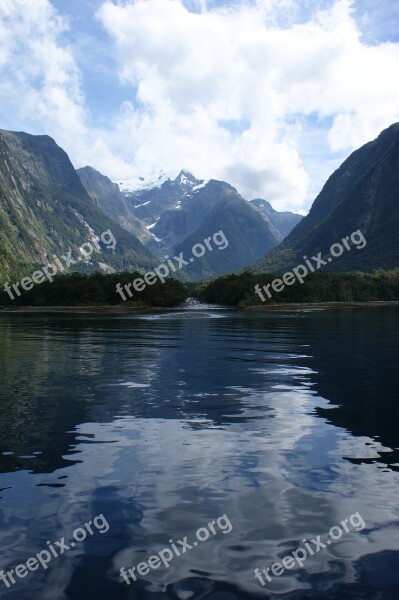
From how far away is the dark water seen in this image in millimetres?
11453

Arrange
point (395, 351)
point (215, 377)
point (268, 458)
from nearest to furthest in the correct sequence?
point (268, 458) → point (215, 377) → point (395, 351)

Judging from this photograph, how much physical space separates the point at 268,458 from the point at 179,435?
465 cm

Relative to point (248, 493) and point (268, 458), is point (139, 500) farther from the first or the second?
point (268, 458)

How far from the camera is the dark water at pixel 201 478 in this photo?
1145 cm

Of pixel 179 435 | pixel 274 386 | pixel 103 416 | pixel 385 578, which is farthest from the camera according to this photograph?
pixel 274 386

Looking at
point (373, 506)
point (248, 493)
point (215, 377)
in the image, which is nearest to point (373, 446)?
point (373, 506)

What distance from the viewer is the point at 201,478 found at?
56.3ft

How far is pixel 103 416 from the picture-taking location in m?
25.8

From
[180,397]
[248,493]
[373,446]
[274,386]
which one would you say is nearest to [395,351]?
[274,386]

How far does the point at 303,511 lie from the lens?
14.6m

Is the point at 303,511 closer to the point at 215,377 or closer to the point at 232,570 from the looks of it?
the point at 232,570

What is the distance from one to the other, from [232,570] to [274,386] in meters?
22.7

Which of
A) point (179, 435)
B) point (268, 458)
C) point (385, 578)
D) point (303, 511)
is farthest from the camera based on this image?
point (179, 435)

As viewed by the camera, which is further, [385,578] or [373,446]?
[373,446]
